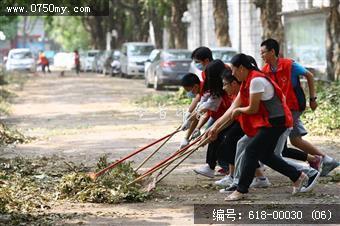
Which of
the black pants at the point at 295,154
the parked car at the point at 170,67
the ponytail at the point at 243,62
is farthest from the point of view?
the parked car at the point at 170,67

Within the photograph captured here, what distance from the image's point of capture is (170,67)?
29.4 meters

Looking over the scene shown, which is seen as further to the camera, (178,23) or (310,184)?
(178,23)

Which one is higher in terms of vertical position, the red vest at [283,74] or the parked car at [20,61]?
the red vest at [283,74]

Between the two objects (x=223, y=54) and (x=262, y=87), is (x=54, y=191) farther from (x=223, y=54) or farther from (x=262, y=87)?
(x=223, y=54)

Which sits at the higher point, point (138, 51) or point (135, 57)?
point (138, 51)

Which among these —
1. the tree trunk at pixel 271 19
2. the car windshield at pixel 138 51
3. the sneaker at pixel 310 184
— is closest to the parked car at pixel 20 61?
the car windshield at pixel 138 51

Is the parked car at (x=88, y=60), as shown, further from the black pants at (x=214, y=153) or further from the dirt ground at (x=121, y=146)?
the black pants at (x=214, y=153)

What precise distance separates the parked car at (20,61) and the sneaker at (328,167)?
43.1 meters

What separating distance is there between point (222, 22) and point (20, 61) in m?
24.2

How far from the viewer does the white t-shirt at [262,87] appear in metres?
8.15

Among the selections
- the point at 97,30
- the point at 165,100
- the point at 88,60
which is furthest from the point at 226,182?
the point at 97,30

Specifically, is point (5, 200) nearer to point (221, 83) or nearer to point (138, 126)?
point (221, 83)

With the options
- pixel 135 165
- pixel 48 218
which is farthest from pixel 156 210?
pixel 135 165

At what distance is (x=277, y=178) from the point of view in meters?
10.2
